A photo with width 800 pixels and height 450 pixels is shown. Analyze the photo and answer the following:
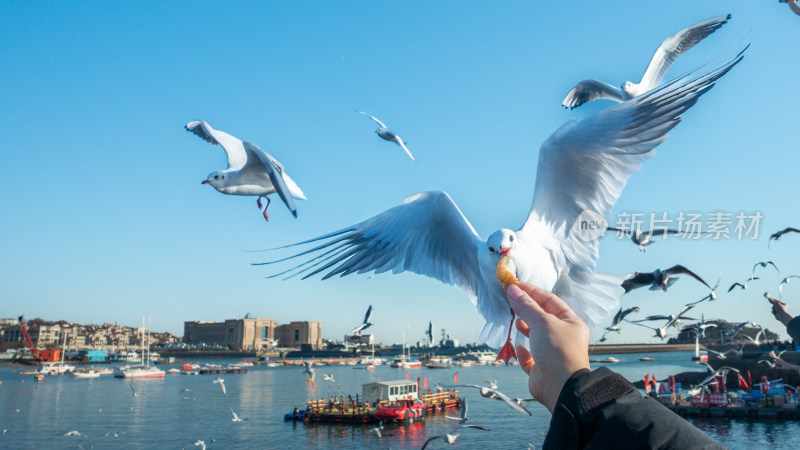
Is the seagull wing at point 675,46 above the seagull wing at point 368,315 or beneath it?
above

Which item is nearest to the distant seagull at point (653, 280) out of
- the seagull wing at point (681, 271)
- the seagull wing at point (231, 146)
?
the seagull wing at point (681, 271)

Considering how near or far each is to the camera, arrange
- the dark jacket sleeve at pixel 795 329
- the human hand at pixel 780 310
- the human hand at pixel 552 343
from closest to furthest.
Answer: the human hand at pixel 552 343 → the dark jacket sleeve at pixel 795 329 → the human hand at pixel 780 310

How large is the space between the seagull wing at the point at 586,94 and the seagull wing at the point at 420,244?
5.75 m

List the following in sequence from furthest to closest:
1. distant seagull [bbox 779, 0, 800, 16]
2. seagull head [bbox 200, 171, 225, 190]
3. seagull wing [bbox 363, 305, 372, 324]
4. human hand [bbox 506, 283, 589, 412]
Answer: seagull wing [bbox 363, 305, 372, 324], seagull head [bbox 200, 171, 225, 190], distant seagull [bbox 779, 0, 800, 16], human hand [bbox 506, 283, 589, 412]

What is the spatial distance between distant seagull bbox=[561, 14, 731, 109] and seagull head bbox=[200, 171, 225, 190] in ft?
15.4

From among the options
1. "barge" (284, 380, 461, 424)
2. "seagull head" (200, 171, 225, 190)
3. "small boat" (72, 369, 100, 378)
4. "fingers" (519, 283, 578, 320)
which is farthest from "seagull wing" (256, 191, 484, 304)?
"small boat" (72, 369, 100, 378)

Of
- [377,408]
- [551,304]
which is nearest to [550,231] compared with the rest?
[551,304]

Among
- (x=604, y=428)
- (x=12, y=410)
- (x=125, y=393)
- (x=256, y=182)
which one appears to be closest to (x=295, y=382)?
(x=125, y=393)

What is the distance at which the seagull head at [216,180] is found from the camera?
382 cm

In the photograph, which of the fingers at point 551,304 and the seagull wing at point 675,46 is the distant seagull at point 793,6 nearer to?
the seagull wing at point 675,46

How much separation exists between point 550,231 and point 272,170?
1661mm

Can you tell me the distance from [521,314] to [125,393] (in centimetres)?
4571

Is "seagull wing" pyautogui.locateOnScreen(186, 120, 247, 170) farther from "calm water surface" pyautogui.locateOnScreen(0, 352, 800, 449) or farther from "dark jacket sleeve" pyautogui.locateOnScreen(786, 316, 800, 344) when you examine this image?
"calm water surface" pyautogui.locateOnScreen(0, 352, 800, 449)

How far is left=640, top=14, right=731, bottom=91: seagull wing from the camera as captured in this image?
23.2 ft
